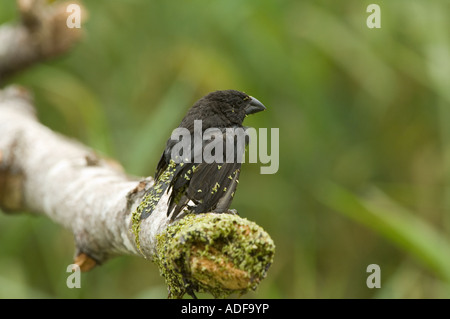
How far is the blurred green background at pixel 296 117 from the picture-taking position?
3.12 meters

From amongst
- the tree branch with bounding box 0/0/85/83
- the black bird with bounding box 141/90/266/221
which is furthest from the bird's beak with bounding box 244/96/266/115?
the tree branch with bounding box 0/0/85/83

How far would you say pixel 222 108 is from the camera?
2.35m

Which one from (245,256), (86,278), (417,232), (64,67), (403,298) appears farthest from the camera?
(64,67)

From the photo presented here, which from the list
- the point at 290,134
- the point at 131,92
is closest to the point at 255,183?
the point at 290,134

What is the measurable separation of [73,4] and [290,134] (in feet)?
4.58

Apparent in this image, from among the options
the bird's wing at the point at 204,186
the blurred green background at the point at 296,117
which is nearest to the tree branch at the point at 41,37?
the blurred green background at the point at 296,117

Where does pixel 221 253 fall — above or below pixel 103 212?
below

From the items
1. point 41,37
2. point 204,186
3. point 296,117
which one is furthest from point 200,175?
point 41,37

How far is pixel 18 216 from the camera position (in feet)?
10.9

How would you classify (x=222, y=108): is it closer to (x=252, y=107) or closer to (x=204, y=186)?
(x=252, y=107)

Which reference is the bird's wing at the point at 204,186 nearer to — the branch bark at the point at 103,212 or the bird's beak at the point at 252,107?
the branch bark at the point at 103,212

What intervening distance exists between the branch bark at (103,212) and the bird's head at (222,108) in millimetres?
328

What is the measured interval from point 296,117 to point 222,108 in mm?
948

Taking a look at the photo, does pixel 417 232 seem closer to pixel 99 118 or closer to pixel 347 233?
pixel 347 233
